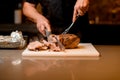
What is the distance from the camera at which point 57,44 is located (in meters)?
1.61

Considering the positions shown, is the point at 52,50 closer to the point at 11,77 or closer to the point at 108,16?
the point at 11,77

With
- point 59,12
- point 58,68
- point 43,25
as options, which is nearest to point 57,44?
point 43,25

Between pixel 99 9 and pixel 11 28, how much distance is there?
35.1 inches

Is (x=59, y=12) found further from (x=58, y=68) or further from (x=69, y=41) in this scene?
(x=58, y=68)

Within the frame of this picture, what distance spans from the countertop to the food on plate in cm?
10

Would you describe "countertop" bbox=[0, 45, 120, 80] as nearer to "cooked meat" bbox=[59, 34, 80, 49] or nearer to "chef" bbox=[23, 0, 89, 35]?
"cooked meat" bbox=[59, 34, 80, 49]

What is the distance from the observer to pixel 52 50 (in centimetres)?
155

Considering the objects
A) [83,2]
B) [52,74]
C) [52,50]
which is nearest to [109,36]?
[83,2]

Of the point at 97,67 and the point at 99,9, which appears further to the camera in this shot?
the point at 99,9

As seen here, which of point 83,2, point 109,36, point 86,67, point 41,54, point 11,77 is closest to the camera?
point 11,77

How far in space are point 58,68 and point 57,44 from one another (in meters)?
0.41

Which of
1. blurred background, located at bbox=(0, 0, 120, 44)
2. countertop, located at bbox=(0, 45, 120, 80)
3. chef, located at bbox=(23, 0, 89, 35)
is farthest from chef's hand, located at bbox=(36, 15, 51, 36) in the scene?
blurred background, located at bbox=(0, 0, 120, 44)

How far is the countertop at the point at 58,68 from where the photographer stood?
108 cm

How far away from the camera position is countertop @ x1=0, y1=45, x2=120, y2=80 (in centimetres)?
108
